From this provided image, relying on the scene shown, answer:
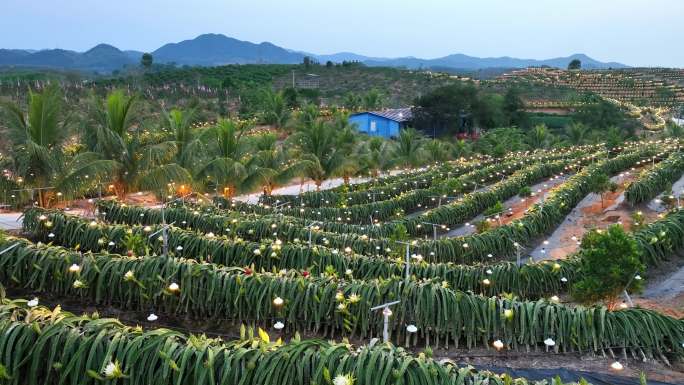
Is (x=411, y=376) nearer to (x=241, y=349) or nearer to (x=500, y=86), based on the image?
(x=241, y=349)

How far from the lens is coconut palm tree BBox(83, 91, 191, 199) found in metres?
10.8

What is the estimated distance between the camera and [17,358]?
3.46 meters

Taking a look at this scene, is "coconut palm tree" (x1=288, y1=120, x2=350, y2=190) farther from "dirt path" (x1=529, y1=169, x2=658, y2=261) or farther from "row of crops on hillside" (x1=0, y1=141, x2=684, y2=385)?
"dirt path" (x1=529, y1=169, x2=658, y2=261)

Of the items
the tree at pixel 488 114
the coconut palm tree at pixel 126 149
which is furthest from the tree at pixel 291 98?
the coconut palm tree at pixel 126 149

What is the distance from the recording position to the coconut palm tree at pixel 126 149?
424 inches

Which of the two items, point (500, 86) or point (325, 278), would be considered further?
point (500, 86)

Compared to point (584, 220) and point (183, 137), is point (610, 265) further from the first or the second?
point (183, 137)

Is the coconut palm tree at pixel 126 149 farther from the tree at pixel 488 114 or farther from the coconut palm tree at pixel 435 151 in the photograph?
the tree at pixel 488 114

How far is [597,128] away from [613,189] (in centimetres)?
2665

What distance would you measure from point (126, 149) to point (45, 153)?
5.97 feet

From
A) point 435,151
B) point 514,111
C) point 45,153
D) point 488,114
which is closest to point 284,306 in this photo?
point 45,153

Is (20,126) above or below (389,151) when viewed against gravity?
above

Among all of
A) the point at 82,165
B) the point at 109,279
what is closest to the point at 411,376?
the point at 109,279

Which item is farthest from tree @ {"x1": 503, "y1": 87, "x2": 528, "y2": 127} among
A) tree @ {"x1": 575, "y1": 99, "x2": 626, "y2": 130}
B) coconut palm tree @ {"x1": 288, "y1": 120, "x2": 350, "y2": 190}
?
coconut palm tree @ {"x1": 288, "y1": 120, "x2": 350, "y2": 190}
